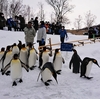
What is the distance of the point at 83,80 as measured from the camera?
691 cm

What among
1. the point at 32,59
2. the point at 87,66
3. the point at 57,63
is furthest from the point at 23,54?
the point at 87,66

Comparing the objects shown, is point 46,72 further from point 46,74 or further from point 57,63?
point 57,63


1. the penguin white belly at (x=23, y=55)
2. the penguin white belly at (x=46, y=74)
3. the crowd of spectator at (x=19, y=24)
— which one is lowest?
the penguin white belly at (x=46, y=74)

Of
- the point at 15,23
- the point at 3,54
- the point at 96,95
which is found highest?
the point at 15,23

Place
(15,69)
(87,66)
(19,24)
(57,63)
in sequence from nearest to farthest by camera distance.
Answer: (15,69) < (87,66) < (57,63) < (19,24)

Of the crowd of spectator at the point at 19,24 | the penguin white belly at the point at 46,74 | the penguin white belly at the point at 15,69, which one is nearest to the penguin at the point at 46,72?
the penguin white belly at the point at 46,74

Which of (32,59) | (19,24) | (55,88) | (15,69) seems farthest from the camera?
(19,24)

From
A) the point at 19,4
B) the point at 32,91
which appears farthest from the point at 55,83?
the point at 19,4

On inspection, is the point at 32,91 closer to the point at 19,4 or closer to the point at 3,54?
the point at 3,54

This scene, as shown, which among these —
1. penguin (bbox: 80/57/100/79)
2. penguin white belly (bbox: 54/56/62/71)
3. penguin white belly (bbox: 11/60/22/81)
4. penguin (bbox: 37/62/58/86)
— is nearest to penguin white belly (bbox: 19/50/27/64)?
penguin white belly (bbox: 54/56/62/71)

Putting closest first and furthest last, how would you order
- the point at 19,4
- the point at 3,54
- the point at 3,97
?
the point at 3,97
the point at 3,54
the point at 19,4

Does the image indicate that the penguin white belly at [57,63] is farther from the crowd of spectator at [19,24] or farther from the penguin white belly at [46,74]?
the crowd of spectator at [19,24]

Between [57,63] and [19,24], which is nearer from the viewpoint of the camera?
[57,63]

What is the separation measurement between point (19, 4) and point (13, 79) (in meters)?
35.9
